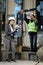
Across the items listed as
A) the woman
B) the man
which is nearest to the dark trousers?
the man

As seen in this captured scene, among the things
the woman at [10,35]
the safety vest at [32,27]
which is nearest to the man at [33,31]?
the safety vest at [32,27]

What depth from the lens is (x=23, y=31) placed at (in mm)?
17484

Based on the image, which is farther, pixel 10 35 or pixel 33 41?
pixel 33 41

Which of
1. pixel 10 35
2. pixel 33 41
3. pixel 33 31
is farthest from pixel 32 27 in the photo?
pixel 10 35

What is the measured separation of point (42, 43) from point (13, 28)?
5.84 ft

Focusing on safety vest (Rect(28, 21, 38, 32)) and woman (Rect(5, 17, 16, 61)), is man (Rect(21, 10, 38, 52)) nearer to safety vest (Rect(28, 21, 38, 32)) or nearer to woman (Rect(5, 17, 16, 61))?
safety vest (Rect(28, 21, 38, 32))

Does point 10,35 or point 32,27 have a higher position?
point 32,27

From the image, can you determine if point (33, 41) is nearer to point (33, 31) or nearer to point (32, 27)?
point (33, 31)

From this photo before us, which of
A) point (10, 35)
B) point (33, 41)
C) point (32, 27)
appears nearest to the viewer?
point (10, 35)

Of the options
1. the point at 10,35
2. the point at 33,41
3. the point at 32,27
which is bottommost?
the point at 33,41

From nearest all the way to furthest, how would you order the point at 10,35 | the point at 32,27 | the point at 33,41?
the point at 10,35 → the point at 32,27 → the point at 33,41

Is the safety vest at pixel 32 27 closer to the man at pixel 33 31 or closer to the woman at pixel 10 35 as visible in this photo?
the man at pixel 33 31

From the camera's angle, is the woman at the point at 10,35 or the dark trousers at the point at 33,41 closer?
the woman at the point at 10,35

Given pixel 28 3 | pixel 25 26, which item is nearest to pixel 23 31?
pixel 25 26
